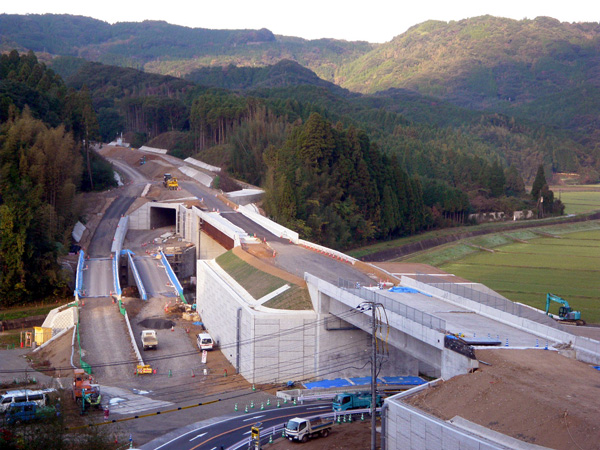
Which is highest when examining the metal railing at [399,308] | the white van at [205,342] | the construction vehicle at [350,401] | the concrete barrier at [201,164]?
the concrete barrier at [201,164]

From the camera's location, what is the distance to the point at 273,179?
6431 cm

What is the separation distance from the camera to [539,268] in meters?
61.5

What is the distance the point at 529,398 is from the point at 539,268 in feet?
155

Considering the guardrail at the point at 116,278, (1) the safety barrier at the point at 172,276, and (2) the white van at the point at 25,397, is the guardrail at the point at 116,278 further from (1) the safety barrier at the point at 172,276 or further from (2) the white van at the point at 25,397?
(2) the white van at the point at 25,397

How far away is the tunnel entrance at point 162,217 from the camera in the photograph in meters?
65.4

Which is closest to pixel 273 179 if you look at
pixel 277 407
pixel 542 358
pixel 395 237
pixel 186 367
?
pixel 395 237

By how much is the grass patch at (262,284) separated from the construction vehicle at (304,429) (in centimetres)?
810

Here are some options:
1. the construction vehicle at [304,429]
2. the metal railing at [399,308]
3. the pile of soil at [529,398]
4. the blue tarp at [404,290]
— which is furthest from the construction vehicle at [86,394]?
the pile of soil at [529,398]

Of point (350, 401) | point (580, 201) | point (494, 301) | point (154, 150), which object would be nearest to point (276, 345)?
point (350, 401)

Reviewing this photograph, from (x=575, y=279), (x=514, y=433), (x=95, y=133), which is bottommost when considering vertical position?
(x=575, y=279)

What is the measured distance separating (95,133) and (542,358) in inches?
2428

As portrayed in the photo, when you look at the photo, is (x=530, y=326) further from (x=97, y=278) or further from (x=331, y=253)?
(x=97, y=278)

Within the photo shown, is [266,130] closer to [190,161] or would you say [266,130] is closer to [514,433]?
[190,161]

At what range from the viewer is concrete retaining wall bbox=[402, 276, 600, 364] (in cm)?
1992
